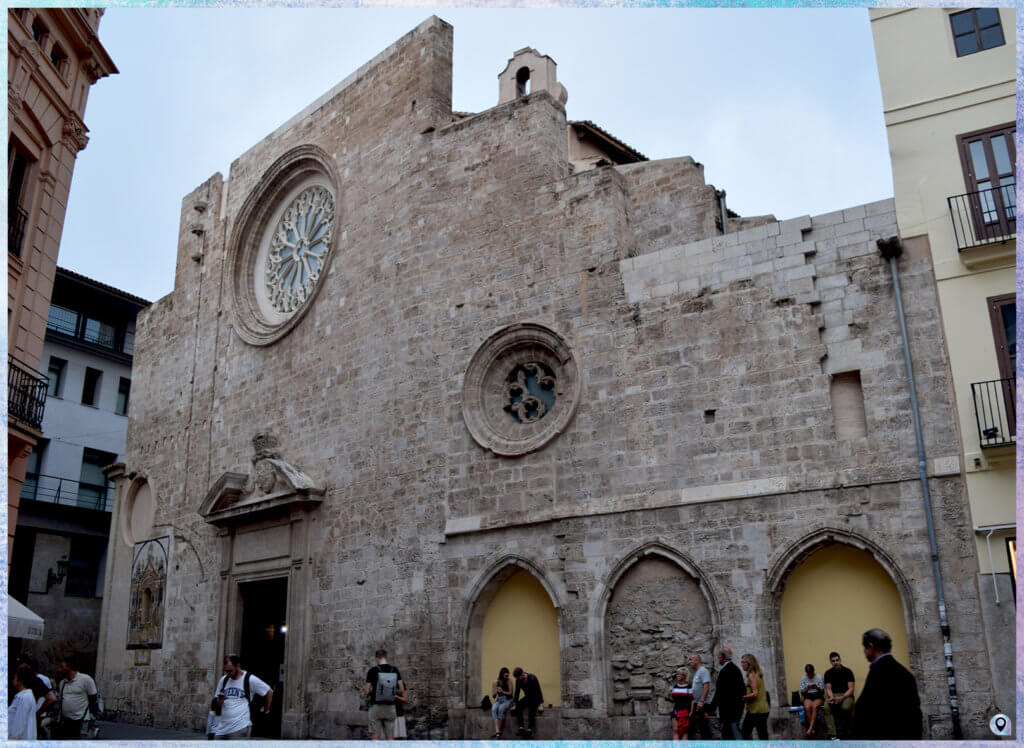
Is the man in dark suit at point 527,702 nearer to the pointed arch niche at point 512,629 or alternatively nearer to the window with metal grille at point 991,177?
the pointed arch niche at point 512,629

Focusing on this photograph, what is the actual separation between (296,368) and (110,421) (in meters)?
12.4

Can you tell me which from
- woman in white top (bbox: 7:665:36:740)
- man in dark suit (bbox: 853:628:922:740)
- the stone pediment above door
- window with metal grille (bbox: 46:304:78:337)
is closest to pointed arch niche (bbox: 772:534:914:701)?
man in dark suit (bbox: 853:628:922:740)

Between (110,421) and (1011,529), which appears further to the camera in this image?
(110,421)

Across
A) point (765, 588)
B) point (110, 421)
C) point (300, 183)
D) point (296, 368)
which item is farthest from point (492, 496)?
point (110, 421)

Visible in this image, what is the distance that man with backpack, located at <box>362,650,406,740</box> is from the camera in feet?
38.5

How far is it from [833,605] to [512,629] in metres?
4.24

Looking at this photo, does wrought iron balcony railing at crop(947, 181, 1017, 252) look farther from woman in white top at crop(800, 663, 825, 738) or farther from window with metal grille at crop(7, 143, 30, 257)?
window with metal grille at crop(7, 143, 30, 257)

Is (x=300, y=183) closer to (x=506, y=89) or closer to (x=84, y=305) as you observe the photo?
(x=506, y=89)

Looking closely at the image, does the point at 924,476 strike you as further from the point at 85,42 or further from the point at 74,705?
the point at 85,42

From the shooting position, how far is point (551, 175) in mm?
14469

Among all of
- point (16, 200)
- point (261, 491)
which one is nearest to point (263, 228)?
point (261, 491)

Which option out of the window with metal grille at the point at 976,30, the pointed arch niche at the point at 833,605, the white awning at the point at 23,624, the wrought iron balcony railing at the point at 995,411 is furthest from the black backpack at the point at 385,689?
the window with metal grille at the point at 976,30

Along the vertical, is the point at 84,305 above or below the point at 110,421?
above

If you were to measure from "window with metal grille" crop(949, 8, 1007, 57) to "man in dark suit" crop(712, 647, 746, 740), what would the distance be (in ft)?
24.1
